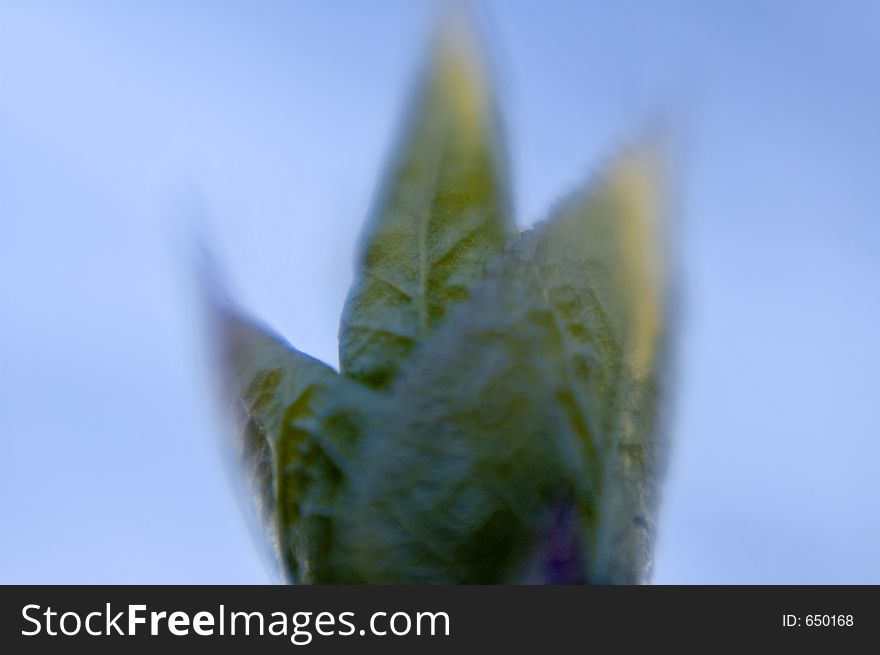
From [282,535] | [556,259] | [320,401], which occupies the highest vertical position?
[556,259]

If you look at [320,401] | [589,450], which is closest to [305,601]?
[320,401]

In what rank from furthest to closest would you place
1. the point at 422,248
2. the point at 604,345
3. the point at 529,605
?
the point at 422,248
the point at 604,345
the point at 529,605

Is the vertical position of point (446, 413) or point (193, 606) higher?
point (446, 413)

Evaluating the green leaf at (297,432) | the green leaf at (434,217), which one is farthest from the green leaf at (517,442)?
the green leaf at (434,217)

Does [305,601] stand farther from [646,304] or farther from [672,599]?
[646,304]

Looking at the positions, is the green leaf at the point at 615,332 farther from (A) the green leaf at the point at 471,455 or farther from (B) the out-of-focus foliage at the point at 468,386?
(A) the green leaf at the point at 471,455

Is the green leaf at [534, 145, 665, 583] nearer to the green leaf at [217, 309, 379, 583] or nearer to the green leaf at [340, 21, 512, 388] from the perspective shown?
the green leaf at [340, 21, 512, 388]

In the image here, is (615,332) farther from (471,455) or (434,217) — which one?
(434,217)
